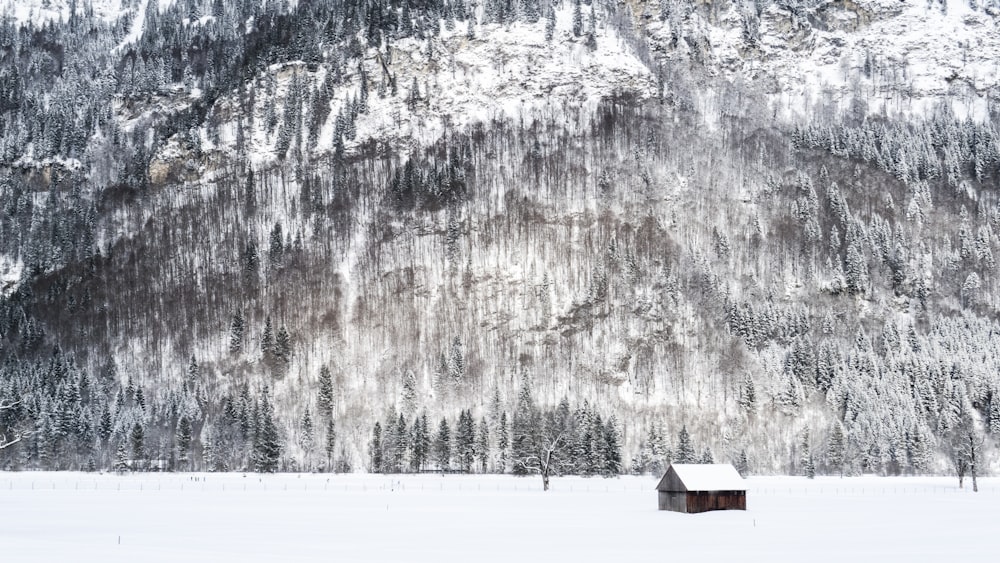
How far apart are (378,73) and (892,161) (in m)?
99.6

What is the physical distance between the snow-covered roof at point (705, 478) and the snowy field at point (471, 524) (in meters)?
1.99

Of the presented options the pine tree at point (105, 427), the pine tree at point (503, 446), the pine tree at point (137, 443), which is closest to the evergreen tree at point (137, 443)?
the pine tree at point (137, 443)

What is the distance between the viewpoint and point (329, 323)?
155 metres

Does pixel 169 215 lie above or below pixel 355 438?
above

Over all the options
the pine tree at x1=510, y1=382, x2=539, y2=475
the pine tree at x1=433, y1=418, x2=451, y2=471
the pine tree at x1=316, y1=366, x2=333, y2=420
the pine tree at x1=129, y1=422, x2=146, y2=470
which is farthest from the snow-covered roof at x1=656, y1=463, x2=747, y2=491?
the pine tree at x1=316, y1=366, x2=333, y2=420

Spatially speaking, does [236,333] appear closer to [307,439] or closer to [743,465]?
[307,439]

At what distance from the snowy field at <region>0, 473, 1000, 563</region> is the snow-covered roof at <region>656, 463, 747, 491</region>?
6.52 ft

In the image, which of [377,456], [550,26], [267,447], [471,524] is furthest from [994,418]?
[550,26]

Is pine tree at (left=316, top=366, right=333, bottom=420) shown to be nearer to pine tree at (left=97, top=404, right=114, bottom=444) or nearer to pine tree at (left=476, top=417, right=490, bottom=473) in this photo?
pine tree at (left=476, top=417, right=490, bottom=473)

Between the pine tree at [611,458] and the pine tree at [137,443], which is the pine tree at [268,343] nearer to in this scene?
the pine tree at [137,443]

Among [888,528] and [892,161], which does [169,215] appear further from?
[888,528]

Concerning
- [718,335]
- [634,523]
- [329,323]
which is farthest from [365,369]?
[634,523]

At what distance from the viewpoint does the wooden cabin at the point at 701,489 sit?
210 ft

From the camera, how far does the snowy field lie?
134 ft
